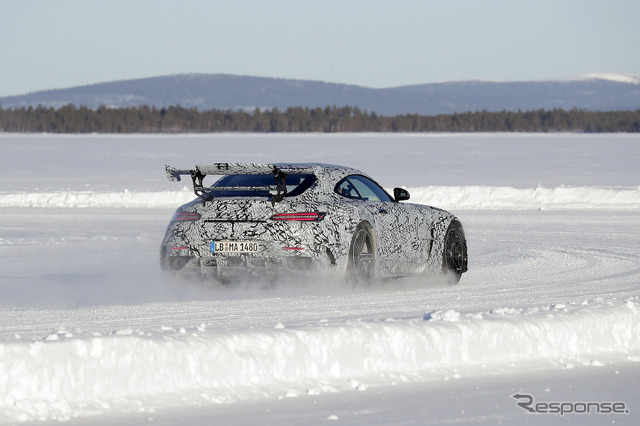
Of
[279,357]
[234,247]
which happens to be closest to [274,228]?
[234,247]

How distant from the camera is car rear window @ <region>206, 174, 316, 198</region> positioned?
1017cm

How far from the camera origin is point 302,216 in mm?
9992

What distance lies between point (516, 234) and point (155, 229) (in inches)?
257

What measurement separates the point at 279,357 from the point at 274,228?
3.56m

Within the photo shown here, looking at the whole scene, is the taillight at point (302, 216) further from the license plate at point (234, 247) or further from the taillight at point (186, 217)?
the taillight at point (186, 217)

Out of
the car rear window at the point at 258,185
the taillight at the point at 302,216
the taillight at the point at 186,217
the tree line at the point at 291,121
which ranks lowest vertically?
the tree line at the point at 291,121

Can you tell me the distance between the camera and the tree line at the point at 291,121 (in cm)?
14712

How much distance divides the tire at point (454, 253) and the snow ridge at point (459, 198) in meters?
13.3

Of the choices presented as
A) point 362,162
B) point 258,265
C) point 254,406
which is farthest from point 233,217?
point 362,162

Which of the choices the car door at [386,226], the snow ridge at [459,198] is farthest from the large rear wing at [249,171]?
the snow ridge at [459,198]

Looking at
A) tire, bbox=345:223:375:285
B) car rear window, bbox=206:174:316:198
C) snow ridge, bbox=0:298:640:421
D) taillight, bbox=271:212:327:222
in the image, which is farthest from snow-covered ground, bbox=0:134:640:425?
car rear window, bbox=206:174:316:198

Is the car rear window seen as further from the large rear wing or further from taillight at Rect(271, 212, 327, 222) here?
taillight at Rect(271, 212, 327, 222)

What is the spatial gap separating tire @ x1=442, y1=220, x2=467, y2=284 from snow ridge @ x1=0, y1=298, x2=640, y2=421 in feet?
12.9

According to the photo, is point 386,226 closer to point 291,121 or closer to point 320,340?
point 320,340
